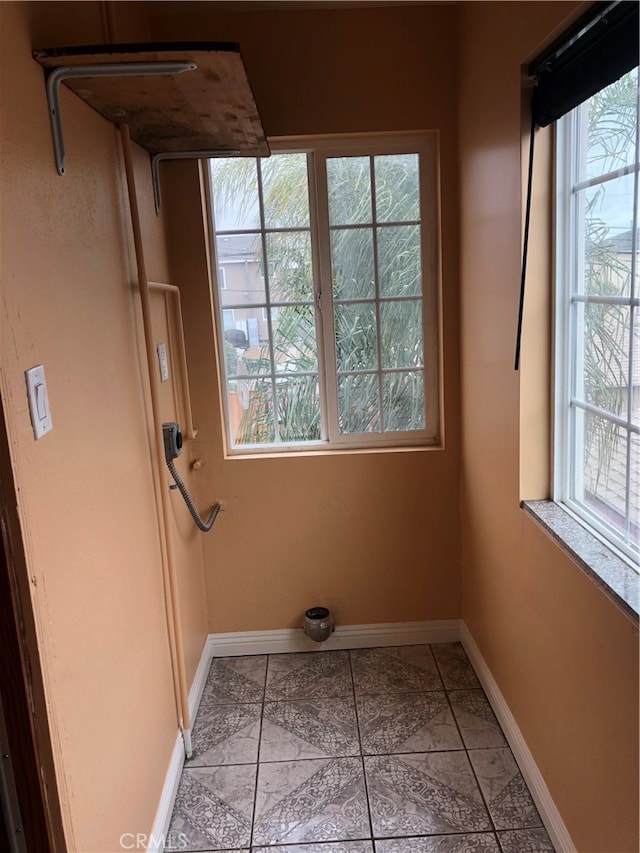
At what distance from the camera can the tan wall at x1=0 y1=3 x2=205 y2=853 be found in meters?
1.13

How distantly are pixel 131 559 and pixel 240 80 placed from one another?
3.96 feet

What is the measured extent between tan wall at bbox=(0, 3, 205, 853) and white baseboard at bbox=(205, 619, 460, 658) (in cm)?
77

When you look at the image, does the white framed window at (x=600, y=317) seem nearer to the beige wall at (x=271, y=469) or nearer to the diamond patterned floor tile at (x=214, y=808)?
the beige wall at (x=271, y=469)

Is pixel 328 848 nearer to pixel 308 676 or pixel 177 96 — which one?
pixel 308 676

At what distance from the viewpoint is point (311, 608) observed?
2693 millimetres

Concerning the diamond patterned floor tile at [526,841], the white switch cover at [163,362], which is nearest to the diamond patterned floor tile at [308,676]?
the diamond patterned floor tile at [526,841]

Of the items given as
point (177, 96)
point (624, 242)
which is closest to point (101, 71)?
point (177, 96)

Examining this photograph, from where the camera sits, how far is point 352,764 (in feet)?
6.74

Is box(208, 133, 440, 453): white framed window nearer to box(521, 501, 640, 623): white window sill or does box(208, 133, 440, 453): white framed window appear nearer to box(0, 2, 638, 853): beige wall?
box(0, 2, 638, 853): beige wall

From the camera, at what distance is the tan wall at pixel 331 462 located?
2299 millimetres

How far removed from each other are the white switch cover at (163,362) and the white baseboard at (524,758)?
1.60 meters

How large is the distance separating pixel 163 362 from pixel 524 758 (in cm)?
173

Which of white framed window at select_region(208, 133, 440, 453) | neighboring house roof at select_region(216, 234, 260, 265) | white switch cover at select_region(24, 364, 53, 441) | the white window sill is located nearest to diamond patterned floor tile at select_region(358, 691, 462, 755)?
the white window sill
